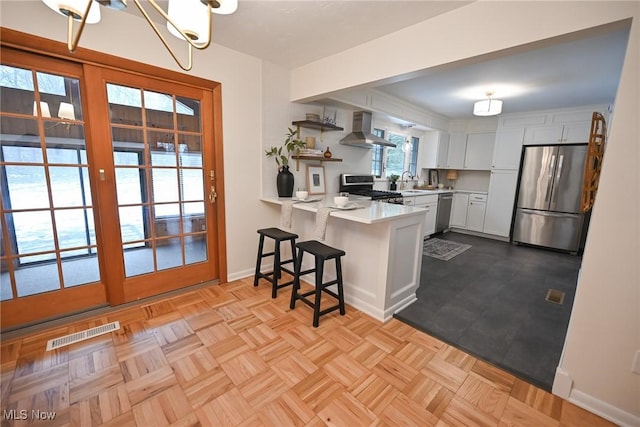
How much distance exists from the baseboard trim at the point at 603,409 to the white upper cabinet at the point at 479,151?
460 cm

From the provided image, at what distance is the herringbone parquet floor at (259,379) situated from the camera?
142cm

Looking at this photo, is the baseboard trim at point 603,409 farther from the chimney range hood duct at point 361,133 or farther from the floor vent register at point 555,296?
the chimney range hood duct at point 361,133

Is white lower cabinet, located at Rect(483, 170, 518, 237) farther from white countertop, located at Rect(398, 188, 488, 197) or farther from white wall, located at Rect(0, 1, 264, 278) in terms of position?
white wall, located at Rect(0, 1, 264, 278)

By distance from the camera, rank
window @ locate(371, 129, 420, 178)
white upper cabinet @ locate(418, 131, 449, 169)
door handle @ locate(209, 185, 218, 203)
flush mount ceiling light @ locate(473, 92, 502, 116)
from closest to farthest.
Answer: door handle @ locate(209, 185, 218, 203) < flush mount ceiling light @ locate(473, 92, 502, 116) < window @ locate(371, 129, 420, 178) < white upper cabinet @ locate(418, 131, 449, 169)

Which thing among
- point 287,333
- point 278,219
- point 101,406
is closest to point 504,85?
point 278,219

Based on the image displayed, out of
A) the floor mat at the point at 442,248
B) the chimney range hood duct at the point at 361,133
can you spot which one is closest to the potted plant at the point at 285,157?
the chimney range hood duct at the point at 361,133

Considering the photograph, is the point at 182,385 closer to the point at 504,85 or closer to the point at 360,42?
the point at 360,42

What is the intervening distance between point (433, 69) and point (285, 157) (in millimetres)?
1710

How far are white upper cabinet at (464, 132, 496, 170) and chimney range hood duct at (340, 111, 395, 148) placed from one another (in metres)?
2.62

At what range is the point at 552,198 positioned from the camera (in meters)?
4.40

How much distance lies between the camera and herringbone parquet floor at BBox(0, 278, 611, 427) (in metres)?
1.42

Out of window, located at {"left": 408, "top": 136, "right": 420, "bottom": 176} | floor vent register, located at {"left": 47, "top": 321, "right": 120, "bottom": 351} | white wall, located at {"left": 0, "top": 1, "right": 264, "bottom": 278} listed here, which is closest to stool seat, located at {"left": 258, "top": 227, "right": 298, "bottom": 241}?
white wall, located at {"left": 0, "top": 1, "right": 264, "bottom": 278}

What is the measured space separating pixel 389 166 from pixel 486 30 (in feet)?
11.7

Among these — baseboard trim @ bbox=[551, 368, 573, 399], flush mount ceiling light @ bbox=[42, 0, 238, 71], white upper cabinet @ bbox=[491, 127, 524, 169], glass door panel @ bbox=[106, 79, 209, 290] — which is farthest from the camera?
white upper cabinet @ bbox=[491, 127, 524, 169]
